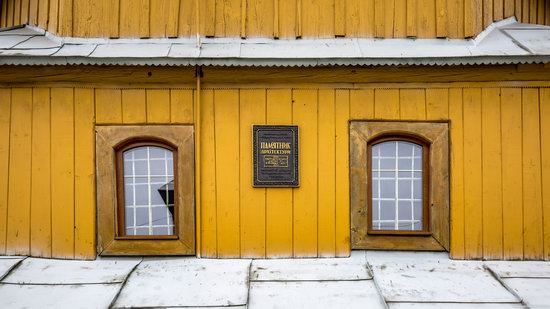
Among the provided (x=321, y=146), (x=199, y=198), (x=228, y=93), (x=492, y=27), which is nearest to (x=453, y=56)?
(x=492, y=27)

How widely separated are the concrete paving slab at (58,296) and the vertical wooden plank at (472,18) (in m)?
6.19

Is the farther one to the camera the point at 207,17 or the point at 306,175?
the point at 207,17

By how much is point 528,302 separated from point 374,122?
2997 millimetres

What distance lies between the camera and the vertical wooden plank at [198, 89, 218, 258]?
6336 mm

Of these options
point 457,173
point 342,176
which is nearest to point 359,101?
point 342,176

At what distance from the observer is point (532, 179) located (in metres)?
6.26

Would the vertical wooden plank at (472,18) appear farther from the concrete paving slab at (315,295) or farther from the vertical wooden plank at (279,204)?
the concrete paving slab at (315,295)

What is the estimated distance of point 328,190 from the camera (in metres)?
6.32

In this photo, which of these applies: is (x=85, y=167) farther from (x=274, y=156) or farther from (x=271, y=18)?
(x=271, y=18)

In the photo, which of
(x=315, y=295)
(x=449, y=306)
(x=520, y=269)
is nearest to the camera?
(x=449, y=306)

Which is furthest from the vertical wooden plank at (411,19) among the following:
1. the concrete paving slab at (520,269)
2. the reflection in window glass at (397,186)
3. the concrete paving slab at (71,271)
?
the concrete paving slab at (71,271)

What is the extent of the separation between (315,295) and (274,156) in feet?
6.69

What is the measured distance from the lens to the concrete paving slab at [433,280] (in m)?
5.31

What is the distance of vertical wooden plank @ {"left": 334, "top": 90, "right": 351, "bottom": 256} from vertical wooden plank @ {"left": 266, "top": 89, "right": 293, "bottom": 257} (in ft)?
2.28
